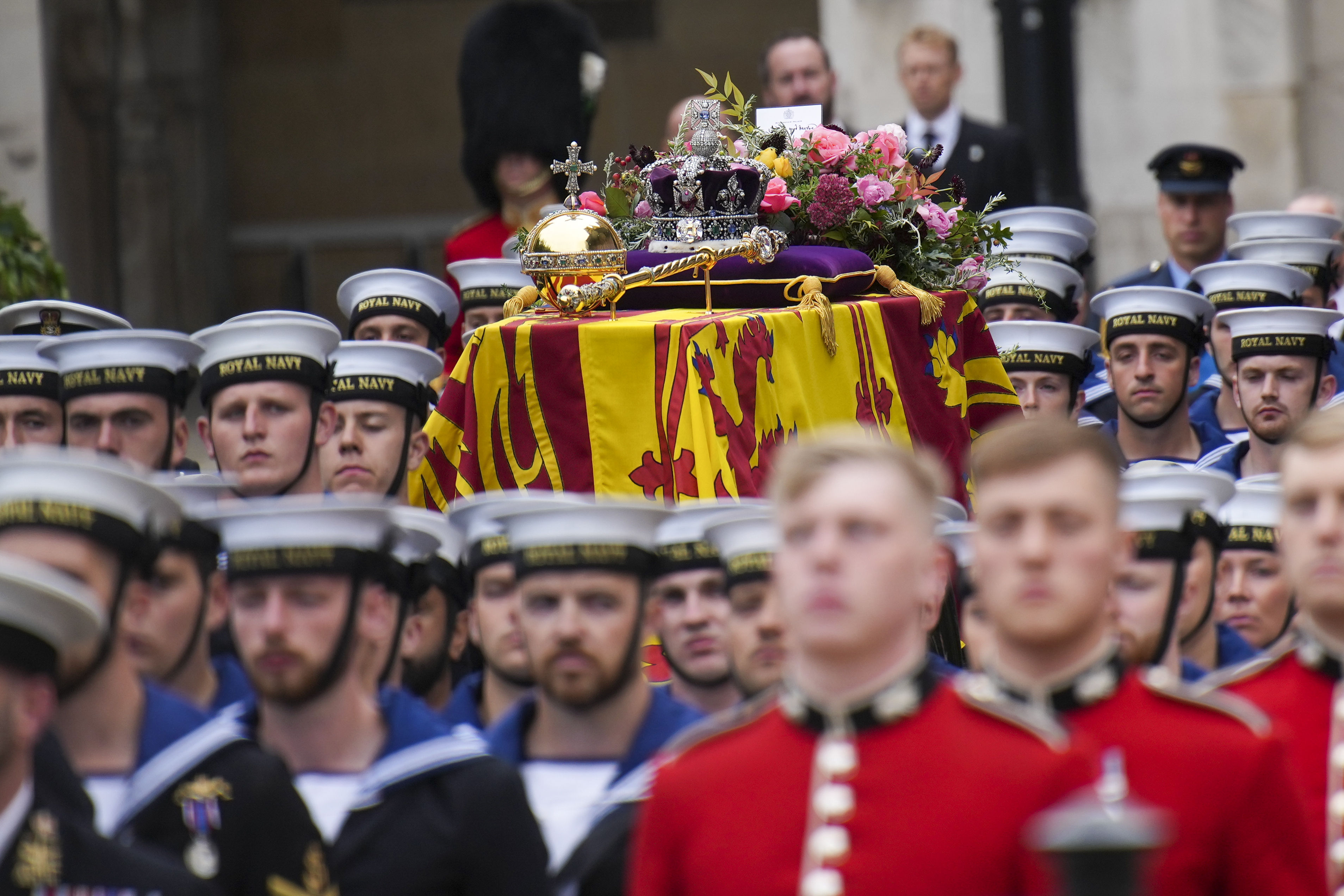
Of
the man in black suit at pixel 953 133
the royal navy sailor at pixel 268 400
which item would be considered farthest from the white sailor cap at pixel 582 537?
the man in black suit at pixel 953 133

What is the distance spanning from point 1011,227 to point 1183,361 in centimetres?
163

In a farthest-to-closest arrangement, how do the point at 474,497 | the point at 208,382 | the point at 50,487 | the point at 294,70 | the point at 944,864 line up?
the point at 294,70, the point at 208,382, the point at 474,497, the point at 50,487, the point at 944,864

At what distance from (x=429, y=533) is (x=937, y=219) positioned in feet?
11.6

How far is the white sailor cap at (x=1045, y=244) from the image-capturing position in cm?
870

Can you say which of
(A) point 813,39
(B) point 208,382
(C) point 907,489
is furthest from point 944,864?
(A) point 813,39

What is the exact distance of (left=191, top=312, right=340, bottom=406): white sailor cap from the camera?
6.09 meters

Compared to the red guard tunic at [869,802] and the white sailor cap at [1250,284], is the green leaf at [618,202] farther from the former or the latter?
the red guard tunic at [869,802]

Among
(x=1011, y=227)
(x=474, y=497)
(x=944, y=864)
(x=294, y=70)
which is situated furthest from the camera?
(x=294, y=70)

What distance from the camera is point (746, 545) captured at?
173 inches

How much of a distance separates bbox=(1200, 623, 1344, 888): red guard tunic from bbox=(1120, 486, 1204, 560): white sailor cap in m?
0.81

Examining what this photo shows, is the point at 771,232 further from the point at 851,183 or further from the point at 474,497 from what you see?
the point at 474,497

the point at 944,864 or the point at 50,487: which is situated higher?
the point at 50,487

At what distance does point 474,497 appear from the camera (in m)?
4.85

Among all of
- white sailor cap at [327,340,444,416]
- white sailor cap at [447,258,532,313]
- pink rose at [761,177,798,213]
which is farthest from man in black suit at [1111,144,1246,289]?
white sailor cap at [327,340,444,416]
